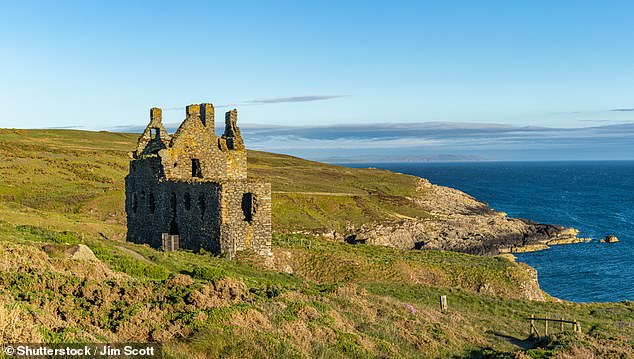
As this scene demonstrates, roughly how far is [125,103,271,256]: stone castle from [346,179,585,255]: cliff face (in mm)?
33879

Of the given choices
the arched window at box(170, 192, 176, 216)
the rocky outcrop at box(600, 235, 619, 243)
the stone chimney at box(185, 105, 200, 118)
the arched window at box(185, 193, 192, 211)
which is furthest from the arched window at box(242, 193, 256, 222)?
the rocky outcrop at box(600, 235, 619, 243)

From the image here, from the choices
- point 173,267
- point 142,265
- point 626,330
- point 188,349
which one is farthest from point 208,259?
point 626,330

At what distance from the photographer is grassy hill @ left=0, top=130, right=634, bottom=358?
14000 millimetres

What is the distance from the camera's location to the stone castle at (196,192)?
31328 mm

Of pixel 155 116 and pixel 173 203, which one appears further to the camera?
pixel 155 116

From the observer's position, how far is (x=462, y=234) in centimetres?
8212

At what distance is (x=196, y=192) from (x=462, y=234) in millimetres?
57090

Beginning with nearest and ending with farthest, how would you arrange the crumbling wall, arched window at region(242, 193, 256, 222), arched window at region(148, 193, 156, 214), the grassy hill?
the grassy hill, the crumbling wall, arched window at region(242, 193, 256, 222), arched window at region(148, 193, 156, 214)

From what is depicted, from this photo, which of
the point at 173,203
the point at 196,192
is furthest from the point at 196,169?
the point at 196,192

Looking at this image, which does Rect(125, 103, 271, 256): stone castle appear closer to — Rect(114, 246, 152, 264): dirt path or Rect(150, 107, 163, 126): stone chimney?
Rect(150, 107, 163, 126): stone chimney

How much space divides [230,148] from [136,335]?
25.0 meters

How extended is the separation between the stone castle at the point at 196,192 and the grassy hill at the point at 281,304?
1.82 meters

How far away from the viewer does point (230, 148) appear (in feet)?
125

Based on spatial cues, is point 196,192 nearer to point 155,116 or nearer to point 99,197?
point 155,116
